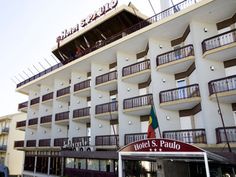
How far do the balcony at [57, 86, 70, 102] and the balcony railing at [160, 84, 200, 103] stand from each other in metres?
14.8

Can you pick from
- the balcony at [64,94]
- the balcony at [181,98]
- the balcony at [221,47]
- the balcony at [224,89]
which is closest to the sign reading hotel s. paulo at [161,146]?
the balcony at [224,89]

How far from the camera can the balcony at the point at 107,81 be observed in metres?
24.6

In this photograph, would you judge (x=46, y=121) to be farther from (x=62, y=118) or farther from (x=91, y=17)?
(x=91, y=17)

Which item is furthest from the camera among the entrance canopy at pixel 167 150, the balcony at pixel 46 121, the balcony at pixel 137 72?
the balcony at pixel 46 121

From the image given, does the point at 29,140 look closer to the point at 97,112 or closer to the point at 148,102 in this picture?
the point at 97,112

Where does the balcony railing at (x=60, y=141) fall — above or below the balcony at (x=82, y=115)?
below

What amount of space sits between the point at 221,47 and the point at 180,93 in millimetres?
4593

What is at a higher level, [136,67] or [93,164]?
[136,67]

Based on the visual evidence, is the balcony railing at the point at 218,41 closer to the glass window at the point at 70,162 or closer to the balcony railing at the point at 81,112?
the balcony railing at the point at 81,112

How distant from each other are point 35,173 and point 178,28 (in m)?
27.8

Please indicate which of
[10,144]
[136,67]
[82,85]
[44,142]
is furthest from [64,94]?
[10,144]

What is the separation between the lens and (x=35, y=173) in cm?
3353

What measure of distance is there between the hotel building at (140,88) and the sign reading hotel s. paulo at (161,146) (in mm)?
3860

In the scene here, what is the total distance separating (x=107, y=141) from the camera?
23484mm
